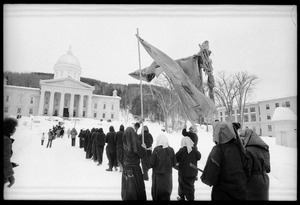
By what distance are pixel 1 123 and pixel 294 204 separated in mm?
4877

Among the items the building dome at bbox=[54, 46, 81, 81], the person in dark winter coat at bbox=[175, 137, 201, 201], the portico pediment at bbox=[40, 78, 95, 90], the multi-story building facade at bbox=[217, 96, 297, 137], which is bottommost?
the person in dark winter coat at bbox=[175, 137, 201, 201]

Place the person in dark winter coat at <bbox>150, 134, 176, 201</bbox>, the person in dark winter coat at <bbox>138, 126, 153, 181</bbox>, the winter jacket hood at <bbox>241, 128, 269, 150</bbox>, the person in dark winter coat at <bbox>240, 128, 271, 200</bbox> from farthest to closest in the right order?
the person in dark winter coat at <bbox>138, 126, 153, 181</bbox>
the person in dark winter coat at <bbox>150, 134, 176, 201</bbox>
the winter jacket hood at <bbox>241, 128, 269, 150</bbox>
the person in dark winter coat at <bbox>240, 128, 271, 200</bbox>

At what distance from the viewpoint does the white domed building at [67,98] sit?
177 feet

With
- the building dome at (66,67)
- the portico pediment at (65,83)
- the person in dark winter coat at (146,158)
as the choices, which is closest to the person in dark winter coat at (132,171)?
the person in dark winter coat at (146,158)

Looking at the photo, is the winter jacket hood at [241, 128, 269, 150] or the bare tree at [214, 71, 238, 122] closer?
the winter jacket hood at [241, 128, 269, 150]

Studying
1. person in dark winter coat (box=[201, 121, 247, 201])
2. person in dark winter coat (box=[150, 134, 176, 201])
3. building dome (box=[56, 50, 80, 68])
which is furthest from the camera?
building dome (box=[56, 50, 80, 68])

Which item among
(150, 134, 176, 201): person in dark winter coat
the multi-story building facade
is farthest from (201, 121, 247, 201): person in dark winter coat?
the multi-story building facade

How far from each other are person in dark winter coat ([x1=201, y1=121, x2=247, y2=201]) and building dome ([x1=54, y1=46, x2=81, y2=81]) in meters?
60.1

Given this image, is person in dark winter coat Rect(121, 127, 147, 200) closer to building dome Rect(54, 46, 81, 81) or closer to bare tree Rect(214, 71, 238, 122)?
bare tree Rect(214, 71, 238, 122)

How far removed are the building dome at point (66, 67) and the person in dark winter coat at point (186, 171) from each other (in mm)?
58421

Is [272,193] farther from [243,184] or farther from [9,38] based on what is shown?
[9,38]

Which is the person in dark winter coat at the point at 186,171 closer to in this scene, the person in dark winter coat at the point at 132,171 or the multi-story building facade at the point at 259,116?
the person in dark winter coat at the point at 132,171

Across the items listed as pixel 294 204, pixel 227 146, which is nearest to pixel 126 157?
pixel 227 146

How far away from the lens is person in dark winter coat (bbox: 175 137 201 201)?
14.1 feet
